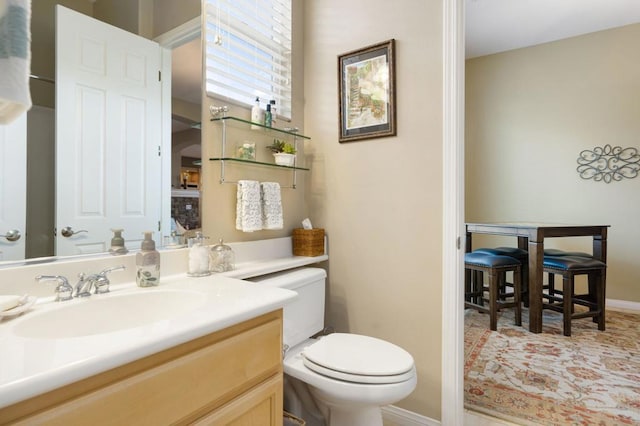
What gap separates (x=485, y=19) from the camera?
329 cm

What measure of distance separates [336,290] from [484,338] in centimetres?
153

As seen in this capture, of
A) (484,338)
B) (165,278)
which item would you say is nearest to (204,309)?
(165,278)

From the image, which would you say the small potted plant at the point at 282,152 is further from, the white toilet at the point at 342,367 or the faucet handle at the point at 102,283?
the faucet handle at the point at 102,283

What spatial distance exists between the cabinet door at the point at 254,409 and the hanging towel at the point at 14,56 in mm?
736

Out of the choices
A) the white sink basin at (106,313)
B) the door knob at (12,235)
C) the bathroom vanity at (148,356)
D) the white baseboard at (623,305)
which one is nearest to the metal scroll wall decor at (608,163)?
the white baseboard at (623,305)

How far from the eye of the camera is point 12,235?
981mm

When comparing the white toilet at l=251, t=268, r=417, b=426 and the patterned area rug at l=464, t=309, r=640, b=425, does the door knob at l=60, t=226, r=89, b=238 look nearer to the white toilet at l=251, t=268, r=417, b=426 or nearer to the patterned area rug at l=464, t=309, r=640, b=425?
the white toilet at l=251, t=268, r=417, b=426

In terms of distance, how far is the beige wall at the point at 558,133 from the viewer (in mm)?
3396

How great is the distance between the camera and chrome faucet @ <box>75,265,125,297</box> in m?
1.01

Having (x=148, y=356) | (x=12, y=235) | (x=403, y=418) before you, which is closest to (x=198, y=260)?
(x=12, y=235)

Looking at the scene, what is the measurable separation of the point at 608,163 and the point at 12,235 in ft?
15.3

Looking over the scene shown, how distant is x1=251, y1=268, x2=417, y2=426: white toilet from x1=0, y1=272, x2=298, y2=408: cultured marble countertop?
1.39ft

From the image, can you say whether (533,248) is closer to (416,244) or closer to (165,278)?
(416,244)

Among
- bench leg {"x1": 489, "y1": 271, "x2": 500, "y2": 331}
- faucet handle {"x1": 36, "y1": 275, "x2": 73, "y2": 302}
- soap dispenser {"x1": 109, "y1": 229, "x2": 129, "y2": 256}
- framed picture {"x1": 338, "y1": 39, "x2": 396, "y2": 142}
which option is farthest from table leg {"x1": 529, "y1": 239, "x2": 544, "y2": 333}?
faucet handle {"x1": 36, "y1": 275, "x2": 73, "y2": 302}
